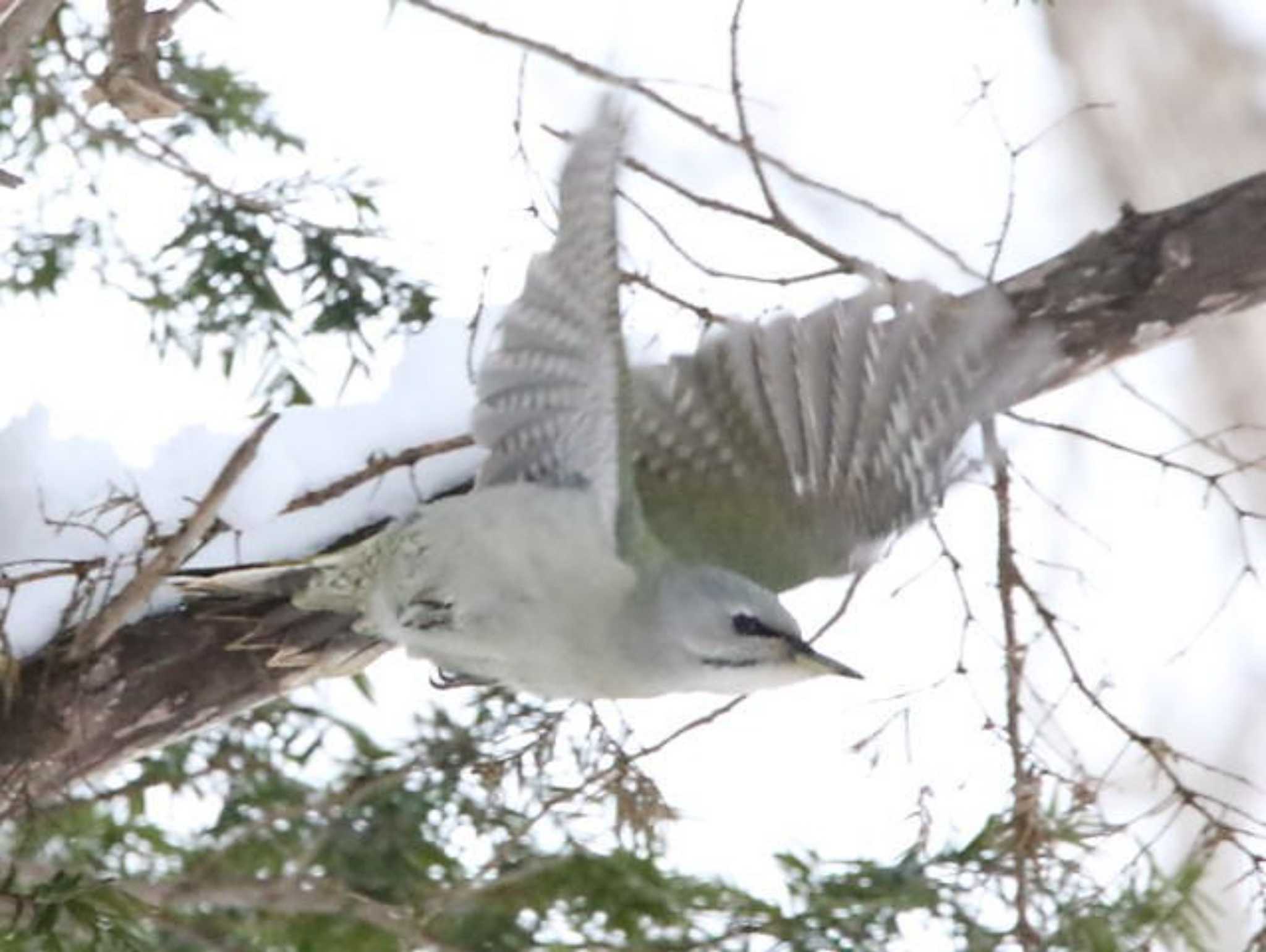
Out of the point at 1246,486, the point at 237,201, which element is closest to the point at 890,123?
the point at 1246,486

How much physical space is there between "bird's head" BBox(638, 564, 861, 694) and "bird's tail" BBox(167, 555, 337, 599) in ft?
1.37

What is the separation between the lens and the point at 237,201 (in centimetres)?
244

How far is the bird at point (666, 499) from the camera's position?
1.94m

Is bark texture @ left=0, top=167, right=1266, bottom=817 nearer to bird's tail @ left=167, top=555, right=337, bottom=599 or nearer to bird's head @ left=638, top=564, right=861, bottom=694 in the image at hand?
bird's tail @ left=167, top=555, right=337, bottom=599

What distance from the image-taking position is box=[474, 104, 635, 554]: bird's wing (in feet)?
5.50

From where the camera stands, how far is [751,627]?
1.96 m

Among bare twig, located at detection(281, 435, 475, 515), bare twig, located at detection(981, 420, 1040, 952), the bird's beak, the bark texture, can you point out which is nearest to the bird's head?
the bird's beak

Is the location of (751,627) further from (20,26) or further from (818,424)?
(20,26)

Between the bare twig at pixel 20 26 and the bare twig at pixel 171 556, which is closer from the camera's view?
the bare twig at pixel 20 26

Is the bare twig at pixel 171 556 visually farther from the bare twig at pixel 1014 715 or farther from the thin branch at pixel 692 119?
the bare twig at pixel 1014 715

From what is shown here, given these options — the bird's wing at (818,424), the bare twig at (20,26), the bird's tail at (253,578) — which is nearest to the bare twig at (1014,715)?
the bird's wing at (818,424)

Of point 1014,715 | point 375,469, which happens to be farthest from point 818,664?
point 375,469

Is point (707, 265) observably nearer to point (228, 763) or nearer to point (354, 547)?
point (354, 547)

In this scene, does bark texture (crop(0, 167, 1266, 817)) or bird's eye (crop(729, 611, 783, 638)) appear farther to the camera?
bark texture (crop(0, 167, 1266, 817))
